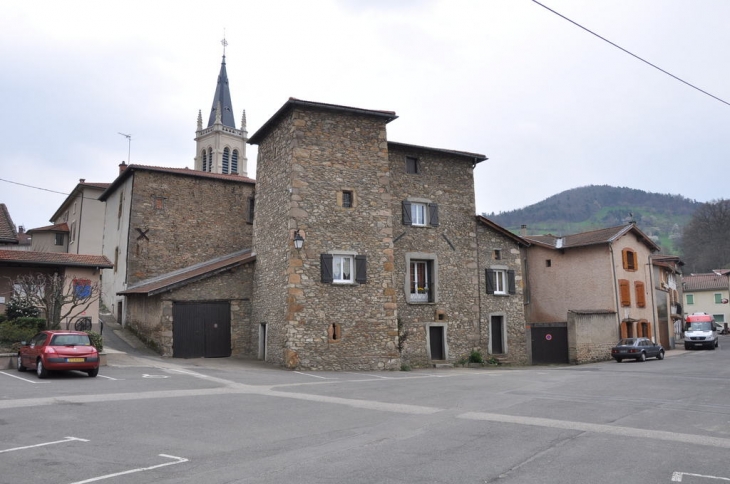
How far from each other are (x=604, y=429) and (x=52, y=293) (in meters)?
16.9

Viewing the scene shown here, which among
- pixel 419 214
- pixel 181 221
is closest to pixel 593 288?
pixel 419 214

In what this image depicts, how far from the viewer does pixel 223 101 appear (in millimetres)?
69938

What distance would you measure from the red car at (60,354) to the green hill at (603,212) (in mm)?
123529

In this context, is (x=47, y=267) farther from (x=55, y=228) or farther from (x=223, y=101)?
(x=223, y=101)

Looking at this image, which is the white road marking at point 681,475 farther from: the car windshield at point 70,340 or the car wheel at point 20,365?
the car wheel at point 20,365

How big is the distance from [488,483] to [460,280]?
62.0 feet

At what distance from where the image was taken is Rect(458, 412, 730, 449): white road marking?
27.0ft

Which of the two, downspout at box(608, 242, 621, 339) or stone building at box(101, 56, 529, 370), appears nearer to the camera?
stone building at box(101, 56, 529, 370)

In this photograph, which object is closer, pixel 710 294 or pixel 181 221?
pixel 181 221

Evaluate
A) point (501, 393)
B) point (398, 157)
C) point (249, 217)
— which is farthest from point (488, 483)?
point (249, 217)

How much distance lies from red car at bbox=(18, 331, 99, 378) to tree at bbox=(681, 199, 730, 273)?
78038 mm

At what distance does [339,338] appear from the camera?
64.7 feet

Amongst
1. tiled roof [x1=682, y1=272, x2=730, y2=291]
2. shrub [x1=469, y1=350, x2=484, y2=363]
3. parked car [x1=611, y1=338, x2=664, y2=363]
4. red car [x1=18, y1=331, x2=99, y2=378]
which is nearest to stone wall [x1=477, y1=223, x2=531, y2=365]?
shrub [x1=469, y1=350, x2=484, y2=363]

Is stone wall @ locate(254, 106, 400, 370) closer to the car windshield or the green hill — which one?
the car windshield
